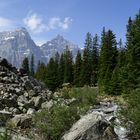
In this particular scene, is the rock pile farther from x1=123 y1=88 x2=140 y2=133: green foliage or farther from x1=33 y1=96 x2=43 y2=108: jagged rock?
x1=123 y1=88 x2=140 y2=133: green foliage

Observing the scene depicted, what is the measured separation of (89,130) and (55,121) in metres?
2.06

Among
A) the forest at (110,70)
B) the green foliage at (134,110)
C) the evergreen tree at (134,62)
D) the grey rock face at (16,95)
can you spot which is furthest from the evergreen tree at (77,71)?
the green foliage at (134,110)

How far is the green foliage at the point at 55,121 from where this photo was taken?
17656mm

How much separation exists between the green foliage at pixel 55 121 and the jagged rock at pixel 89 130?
74 centimetres

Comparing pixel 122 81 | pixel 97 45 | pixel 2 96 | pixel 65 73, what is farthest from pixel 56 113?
pixel 97 45

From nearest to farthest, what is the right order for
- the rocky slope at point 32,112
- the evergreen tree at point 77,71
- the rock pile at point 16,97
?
1. the rocky slope at point 32,112
2. the rock pile at point 16,97
3. the evergreen tree at point 77,71

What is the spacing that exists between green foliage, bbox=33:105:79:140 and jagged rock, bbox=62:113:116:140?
737 millimetres

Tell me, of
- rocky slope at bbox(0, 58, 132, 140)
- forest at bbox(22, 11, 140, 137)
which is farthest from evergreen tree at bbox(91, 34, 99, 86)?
rocky slope at bbox(0, 58, 132, 140)

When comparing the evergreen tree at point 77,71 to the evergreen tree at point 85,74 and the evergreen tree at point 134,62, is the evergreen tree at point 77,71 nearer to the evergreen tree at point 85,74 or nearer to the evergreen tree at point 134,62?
the evergreen tree at point 85,74

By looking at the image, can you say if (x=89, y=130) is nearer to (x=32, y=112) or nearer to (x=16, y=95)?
(x=32, y=112)

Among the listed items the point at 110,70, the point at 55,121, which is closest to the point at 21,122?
the point at 55,121

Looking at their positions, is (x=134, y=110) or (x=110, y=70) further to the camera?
(x=110, y=70)

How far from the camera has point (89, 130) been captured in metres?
16.4

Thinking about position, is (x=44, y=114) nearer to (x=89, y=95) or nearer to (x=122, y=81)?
(x=89, y=95)
